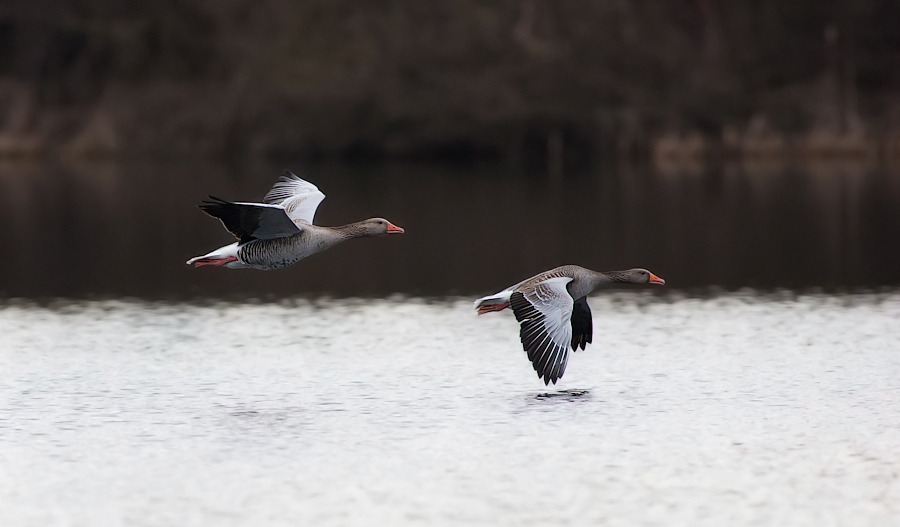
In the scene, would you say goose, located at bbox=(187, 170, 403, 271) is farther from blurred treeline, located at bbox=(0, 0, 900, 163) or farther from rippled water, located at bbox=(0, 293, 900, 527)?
blurred treeline, located at bbox=(0, 0, 900, 163)

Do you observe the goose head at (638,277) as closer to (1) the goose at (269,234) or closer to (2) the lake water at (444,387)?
(2) the lake water at (444,387)

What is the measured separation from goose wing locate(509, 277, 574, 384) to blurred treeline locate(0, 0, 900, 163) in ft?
132

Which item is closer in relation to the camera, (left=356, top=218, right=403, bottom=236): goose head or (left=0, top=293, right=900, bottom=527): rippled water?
(left=0, top=293, right=900, bottom=527): rippled water

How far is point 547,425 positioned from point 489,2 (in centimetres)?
5121

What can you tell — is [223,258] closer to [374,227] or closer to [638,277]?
[374,227]

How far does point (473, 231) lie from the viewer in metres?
32.2

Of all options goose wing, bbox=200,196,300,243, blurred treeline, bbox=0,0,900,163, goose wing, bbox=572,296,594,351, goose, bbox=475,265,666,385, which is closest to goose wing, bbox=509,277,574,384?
goose, bbox=475,265,666,385

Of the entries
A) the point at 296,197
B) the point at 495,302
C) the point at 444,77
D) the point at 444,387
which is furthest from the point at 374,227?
the point at 444,77

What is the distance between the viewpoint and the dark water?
79.7 feet

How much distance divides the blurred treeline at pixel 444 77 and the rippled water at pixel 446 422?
36404 mm

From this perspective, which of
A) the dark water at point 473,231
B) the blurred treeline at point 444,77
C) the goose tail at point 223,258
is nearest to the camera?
the goose tail at point 223,258

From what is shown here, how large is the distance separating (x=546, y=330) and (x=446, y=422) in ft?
4.06

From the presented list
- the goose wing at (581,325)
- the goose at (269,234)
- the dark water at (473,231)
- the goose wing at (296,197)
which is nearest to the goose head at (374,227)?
the goose at (269,234)

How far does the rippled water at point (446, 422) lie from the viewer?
10320 mm
